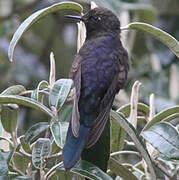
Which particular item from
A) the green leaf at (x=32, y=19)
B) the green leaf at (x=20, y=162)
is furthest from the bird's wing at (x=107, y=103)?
the green leaf at (x=32, y=19)

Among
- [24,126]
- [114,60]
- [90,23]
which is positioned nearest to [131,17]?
[24,126]

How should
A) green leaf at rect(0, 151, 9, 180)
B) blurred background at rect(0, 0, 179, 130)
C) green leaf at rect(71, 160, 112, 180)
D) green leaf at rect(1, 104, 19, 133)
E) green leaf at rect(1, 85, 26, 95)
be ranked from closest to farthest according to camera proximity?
green leaf at rect(0, 151, 9, 180)
green leaf at rect(71, 160, 112, 180)
green leaf at rect(1, 104, 19, 133)
green leaf at rect(1, 85, 26, 95)
blurred background at rect(0, 0, 179, 130)

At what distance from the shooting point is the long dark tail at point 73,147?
1.80 metres

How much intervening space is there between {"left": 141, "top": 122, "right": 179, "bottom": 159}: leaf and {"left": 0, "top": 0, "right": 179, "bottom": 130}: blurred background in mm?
1651

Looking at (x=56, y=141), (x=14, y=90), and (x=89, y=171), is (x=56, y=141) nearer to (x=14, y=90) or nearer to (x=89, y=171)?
(x=89, y=171)

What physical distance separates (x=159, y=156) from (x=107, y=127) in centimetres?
21

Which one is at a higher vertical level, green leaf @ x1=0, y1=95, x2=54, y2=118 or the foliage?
green leaf @ x1=0, y1=95, x2=54, y2=118

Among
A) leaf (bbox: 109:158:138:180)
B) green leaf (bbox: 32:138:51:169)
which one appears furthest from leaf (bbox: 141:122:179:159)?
green leaf (bbox: 32:138:51:169)

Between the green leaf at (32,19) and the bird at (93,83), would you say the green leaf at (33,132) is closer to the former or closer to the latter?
the bird at (93,83)

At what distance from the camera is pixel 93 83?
2.23m

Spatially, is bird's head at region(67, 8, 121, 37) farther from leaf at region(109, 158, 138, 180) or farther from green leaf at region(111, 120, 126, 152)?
leaf at region(109, 158, 138, 180)

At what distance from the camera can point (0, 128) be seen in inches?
84.1

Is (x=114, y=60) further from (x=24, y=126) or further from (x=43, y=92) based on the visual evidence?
(x=24, y=126)

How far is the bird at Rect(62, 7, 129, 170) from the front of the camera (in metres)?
1.93
